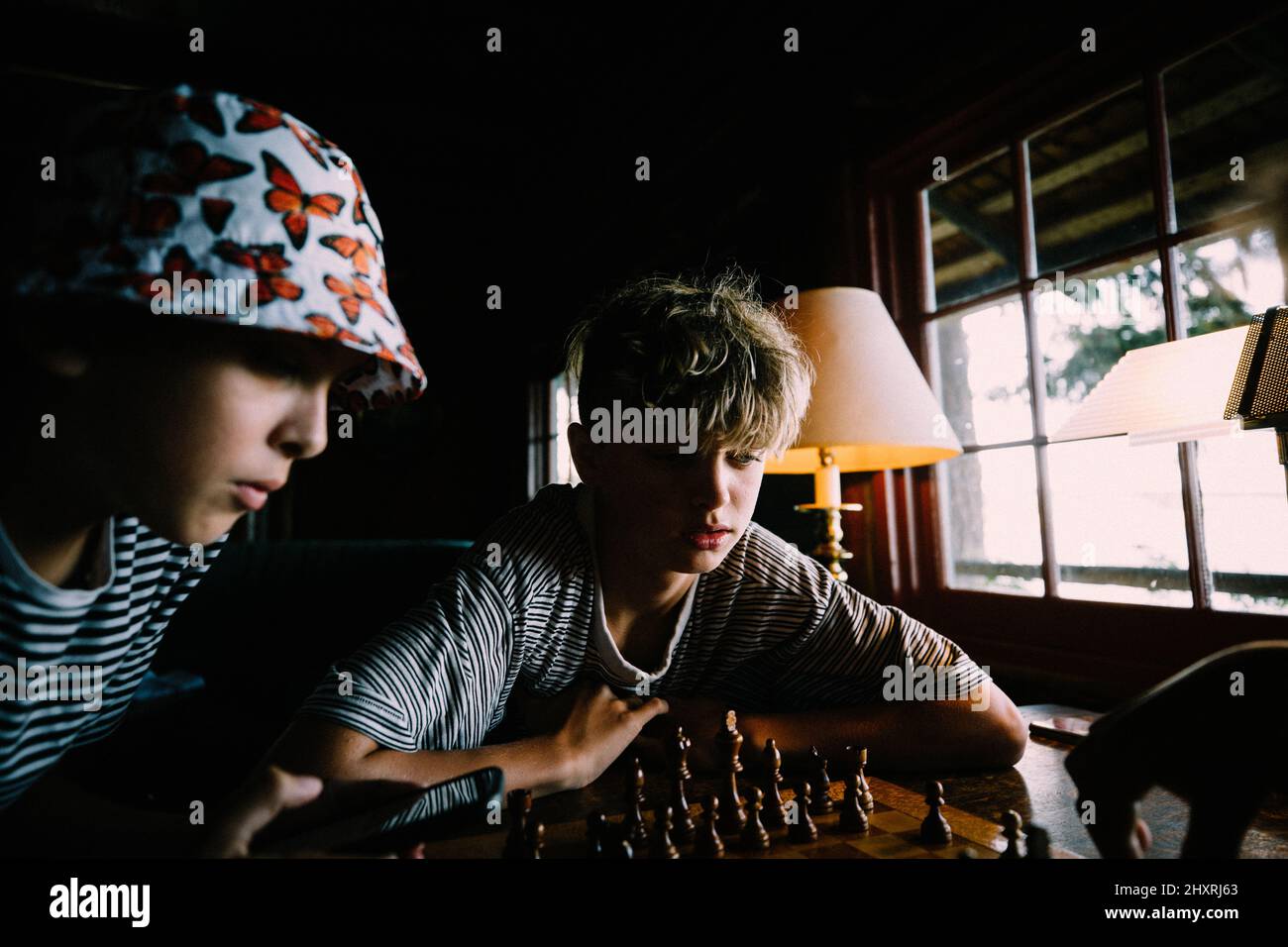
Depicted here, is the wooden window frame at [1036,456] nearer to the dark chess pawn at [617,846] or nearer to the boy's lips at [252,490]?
the dark chess pawn at [617,846]

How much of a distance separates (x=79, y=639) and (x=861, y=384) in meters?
1.38

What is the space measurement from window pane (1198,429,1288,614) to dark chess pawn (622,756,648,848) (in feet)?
4.05

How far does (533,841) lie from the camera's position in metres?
0.73

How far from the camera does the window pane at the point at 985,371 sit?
1.85 m

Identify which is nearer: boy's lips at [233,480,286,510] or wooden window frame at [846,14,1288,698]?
boy's lips at [233,480,286,510]

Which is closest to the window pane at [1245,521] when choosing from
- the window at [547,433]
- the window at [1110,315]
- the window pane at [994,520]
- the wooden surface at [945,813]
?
the window at [1110,315]

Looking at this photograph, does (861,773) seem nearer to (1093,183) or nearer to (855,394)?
(855,394)

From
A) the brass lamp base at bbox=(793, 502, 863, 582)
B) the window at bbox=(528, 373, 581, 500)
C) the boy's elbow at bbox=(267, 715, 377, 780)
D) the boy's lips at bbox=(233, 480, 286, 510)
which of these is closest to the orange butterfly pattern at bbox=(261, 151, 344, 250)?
the boy's lips at bbox=(233, 480, 286, 510)

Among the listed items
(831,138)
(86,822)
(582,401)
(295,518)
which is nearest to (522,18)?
(831,138)

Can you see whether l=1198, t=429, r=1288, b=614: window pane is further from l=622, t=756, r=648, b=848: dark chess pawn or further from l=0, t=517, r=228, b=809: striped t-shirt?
l=0, t=517, r=228, b=809: striped t-shirt

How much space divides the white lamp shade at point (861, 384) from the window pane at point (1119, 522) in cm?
30

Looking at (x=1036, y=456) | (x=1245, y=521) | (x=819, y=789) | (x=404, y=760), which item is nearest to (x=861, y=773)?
(x=819, y=789)

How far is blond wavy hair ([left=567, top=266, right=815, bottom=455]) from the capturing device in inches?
42.6
